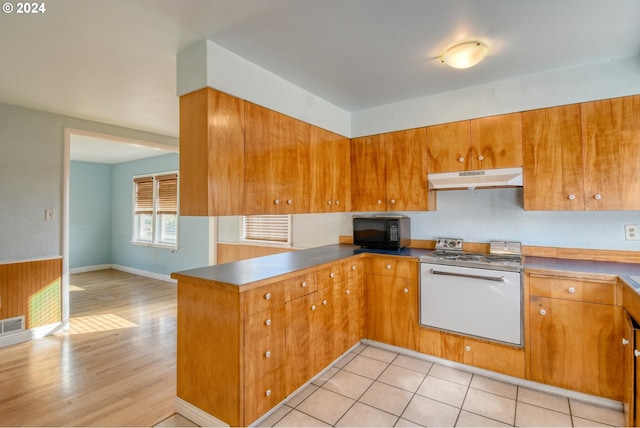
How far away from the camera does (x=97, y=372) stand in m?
2.61

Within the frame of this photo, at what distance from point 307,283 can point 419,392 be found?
115cm

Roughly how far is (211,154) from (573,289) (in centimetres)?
262

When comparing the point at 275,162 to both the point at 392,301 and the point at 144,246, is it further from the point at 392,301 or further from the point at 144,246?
the point at 144,246

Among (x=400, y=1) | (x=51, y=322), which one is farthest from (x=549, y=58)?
(x=51, y=322)

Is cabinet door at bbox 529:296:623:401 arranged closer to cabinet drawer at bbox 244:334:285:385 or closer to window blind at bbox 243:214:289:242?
cabinet drawer at bbox 244:334:285:385

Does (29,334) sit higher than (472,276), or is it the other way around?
(472,276)

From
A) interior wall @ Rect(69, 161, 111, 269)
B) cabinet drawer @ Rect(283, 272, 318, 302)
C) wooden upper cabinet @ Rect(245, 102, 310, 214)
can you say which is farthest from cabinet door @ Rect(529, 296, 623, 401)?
interior wall @ Rect(69, 161, 111, 269)

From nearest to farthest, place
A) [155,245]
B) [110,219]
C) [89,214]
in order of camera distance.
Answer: [155,245], [89,214], [110,219]

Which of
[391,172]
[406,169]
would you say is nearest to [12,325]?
[391,172]

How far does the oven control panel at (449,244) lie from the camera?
2984 mm

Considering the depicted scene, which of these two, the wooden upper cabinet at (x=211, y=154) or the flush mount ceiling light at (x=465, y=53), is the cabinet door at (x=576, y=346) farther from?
the wooden upper cabinet at (x=211, y=154)

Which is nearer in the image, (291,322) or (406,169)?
(291,322)

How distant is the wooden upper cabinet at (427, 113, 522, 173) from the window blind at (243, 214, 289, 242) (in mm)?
2228

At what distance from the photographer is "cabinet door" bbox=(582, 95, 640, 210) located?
7.21 ft
